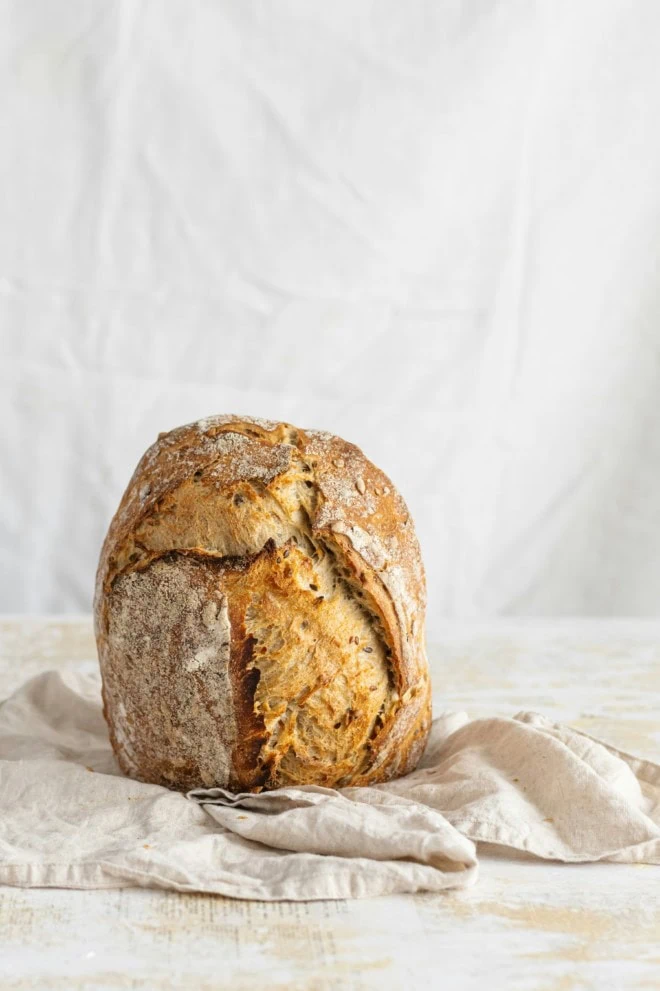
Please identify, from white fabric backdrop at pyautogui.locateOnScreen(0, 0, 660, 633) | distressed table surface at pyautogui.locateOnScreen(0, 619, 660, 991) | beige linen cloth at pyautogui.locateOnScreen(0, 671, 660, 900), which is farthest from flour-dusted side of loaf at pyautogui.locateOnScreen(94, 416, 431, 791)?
white fabric backdrop at pyautogui.locateOnScreen(0, 0, 660, 633)

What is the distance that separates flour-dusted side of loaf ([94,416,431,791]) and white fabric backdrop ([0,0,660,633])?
1.55m

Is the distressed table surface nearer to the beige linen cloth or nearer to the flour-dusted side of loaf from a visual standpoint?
the beige linen cloth

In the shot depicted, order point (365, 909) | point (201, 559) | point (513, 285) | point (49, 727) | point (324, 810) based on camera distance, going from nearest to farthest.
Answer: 1. point (365, 909)
2. point (324, 810)
3. point (201, 559)
4. point (49, 727)
5. point (513, 285)

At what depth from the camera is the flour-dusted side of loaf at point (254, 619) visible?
1.82 meters

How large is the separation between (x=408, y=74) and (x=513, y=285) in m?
0.67

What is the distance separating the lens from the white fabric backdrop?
3.29m

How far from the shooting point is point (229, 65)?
3283 mm

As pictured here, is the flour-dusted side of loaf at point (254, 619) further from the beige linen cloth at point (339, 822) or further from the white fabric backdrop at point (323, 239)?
the white fabric backdrop at point (323, 239)

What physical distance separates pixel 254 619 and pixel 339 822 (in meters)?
0.33

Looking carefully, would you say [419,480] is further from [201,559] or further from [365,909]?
[365,909]

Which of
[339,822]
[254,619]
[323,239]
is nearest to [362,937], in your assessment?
[339,822]

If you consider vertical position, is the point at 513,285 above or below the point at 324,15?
below

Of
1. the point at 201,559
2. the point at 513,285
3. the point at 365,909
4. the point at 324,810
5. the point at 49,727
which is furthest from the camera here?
the point at 513,285

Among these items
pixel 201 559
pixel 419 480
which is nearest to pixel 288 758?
pixel 201 559
